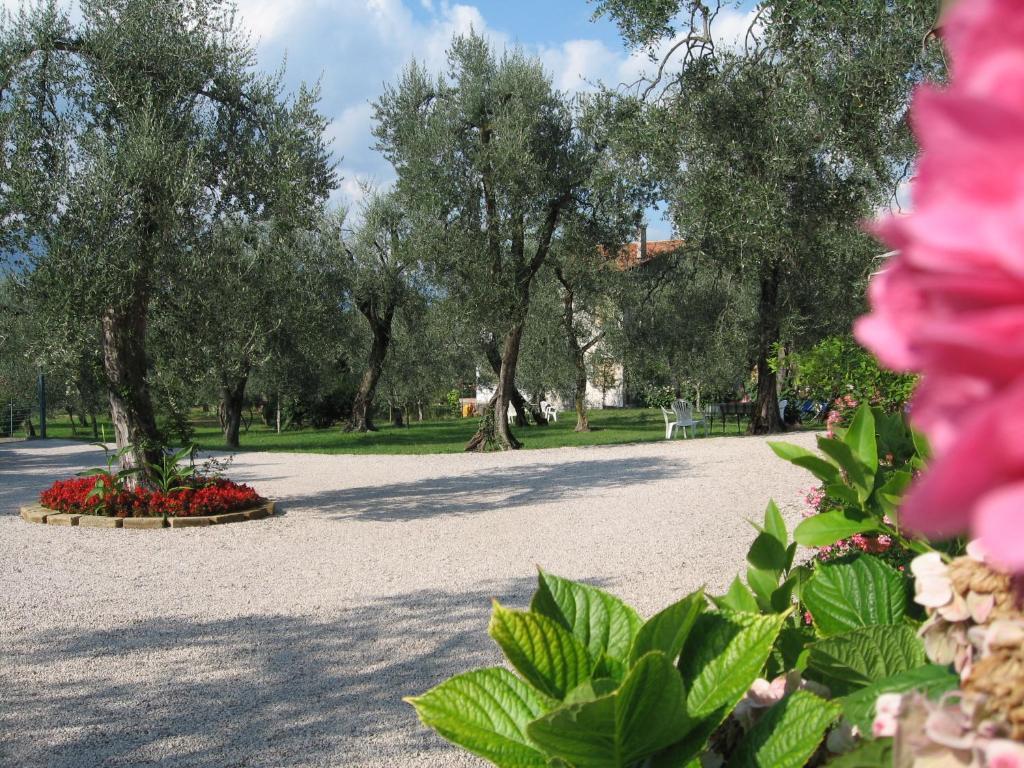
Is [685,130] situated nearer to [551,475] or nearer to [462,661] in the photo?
[551,475]

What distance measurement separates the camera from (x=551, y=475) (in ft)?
47.5

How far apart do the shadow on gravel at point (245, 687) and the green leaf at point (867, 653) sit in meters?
3.21

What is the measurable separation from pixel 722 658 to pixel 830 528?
1.35 feet

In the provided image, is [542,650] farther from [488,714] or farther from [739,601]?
[739,601]

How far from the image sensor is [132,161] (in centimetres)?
909

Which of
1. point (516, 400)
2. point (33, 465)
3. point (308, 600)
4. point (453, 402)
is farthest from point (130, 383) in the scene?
point (453, 402)

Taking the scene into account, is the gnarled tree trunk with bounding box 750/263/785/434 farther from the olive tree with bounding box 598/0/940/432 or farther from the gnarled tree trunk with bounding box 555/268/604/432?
the gnarled tree trunk with bounding box 555/268/604/432

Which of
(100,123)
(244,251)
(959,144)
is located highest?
(100,123)

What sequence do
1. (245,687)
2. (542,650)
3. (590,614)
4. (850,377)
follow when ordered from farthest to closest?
(850,377), (245,687), (590,614), (542,650)

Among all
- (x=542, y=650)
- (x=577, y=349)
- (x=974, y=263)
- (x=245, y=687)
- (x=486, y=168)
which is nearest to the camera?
(x=974, y=263)

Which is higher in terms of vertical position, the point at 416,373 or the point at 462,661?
the point at 416,373

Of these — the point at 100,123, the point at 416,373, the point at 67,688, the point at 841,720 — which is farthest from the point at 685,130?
the point at 416,373

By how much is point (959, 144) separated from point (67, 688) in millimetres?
5619

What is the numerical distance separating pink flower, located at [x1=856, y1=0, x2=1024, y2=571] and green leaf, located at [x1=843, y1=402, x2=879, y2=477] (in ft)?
3.45
